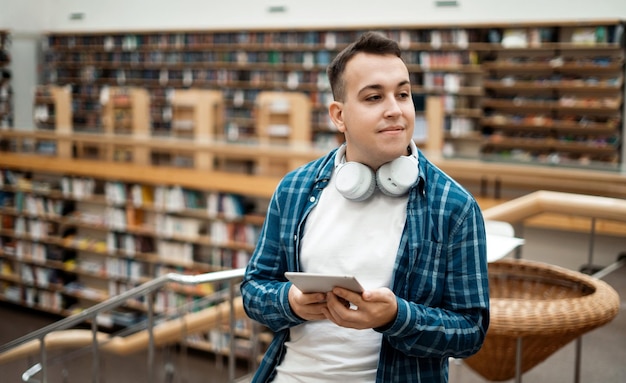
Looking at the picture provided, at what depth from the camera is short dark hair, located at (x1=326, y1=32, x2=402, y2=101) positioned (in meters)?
1.22

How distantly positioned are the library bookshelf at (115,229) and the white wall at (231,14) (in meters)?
1.71

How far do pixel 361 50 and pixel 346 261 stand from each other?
15.1 inches

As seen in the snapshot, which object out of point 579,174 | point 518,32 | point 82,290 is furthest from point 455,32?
point 82,290

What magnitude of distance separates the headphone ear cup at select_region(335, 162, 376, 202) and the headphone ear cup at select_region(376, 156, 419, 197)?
2 centimetres

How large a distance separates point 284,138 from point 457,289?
7.27 meters

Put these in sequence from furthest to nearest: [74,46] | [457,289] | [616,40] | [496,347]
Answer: [74,46] → [616,40] → [496,347] → [457,289]

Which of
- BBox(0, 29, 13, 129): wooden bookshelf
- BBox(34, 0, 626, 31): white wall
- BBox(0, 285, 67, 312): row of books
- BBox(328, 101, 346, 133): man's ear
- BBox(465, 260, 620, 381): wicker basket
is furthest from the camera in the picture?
BBox(0, 29, 13, 129): wooden bookshelf

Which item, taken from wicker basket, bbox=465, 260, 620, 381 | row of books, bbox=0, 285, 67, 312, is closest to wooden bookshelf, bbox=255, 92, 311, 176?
row of books, bbox=0, 285, 67, 312

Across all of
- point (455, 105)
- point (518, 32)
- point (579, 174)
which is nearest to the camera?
point (579, 174)

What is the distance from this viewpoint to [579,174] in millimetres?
4238

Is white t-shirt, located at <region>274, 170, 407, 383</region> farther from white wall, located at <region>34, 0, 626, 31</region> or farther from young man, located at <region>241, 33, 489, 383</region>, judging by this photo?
white wall, located at <region>34, 0, 626, 31</region>

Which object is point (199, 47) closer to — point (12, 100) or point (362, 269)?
point (12, 100)

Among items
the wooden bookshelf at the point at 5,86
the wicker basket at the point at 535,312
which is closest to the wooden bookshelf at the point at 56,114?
the wooden bookshelf at the point at 5,86

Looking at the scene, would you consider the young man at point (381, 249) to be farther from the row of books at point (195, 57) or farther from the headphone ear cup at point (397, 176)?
the row of books at point (195, 57)
